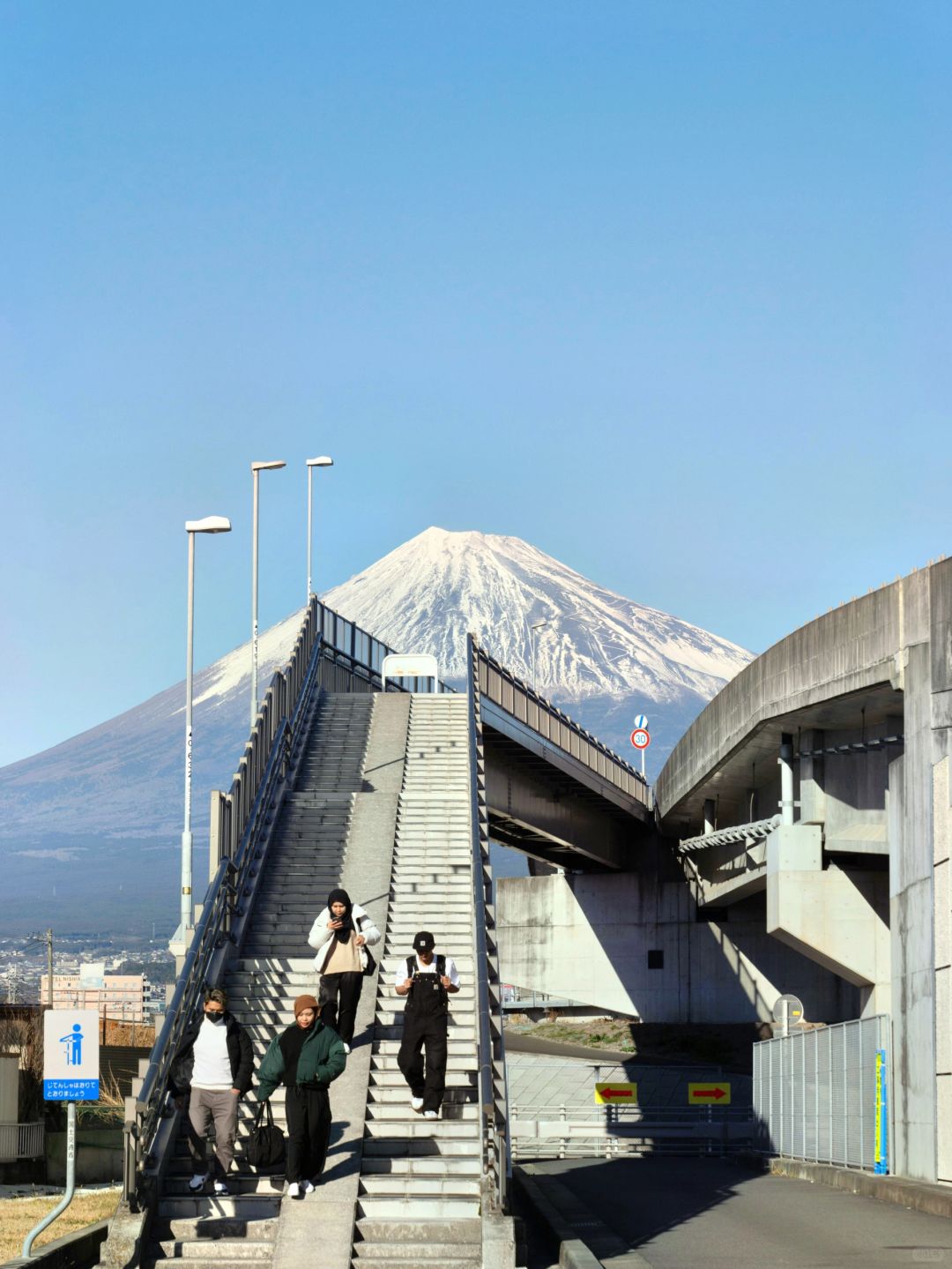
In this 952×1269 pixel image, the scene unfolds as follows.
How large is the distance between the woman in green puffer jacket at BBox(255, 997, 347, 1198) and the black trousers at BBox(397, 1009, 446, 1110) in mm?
1325

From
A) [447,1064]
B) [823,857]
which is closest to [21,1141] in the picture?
[823,857]

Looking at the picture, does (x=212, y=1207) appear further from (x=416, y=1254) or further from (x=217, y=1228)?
(x=416, y=1254)

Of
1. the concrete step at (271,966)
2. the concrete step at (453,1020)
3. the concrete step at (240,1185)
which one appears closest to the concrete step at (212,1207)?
the concrete step at (240,1185)

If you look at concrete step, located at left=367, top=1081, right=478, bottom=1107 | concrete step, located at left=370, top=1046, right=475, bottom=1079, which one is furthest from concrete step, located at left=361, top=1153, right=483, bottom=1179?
concrete step, located at left=370, top=1046, right=475, bottom=1079

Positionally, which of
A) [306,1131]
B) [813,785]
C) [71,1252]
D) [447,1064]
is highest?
[813,785]

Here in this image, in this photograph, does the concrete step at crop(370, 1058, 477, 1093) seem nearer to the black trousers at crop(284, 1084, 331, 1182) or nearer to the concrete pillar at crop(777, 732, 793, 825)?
the black trousers at crop(284, 1084, 331, 1182)

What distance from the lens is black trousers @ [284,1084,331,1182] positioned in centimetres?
1473

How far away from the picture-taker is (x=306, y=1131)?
48.6 ft

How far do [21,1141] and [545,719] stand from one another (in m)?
16.5

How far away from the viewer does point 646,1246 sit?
650 inches

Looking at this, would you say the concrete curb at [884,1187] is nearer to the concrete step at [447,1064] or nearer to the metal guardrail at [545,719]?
the concrete step at [447,1064]

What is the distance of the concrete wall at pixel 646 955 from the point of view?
181ft

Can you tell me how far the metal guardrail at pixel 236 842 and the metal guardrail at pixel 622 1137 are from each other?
1136cm

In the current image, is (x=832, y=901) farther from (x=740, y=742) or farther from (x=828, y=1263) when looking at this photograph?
(x=828, y=1263)
